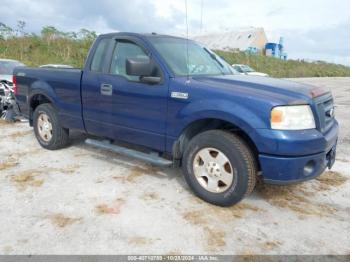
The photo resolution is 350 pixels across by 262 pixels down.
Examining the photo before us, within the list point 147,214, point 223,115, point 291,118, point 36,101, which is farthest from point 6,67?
point 291,118

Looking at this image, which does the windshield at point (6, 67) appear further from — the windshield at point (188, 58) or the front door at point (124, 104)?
the windshield at point (188, 58)

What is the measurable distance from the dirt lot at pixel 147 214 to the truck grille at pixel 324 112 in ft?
2.99

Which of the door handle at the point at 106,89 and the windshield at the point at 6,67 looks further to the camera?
the windshield at the point at 6,67

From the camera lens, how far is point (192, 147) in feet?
12.8

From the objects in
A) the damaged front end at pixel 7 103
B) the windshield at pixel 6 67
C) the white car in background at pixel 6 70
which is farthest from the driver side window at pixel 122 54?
the windshield at pixel 6 67

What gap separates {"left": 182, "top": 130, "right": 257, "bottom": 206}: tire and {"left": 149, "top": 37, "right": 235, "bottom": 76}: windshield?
0.93 metres

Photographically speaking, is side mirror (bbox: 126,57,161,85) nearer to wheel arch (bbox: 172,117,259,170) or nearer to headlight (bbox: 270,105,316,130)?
wheel arch (bbox: 172,117,259,170)

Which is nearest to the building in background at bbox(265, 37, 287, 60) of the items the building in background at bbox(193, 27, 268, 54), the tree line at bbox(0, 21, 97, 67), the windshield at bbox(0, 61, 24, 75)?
the building in background at bbox(193, 27, 268, 54)

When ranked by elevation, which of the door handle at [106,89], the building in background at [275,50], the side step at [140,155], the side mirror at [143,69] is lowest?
the side step at [140,155]

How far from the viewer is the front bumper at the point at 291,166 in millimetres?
3369

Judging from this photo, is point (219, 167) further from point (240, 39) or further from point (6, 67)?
point (240, 39)

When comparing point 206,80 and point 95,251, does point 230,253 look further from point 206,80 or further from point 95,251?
point 206,80

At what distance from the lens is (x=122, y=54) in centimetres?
466

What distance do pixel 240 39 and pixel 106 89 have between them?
55.6 m
